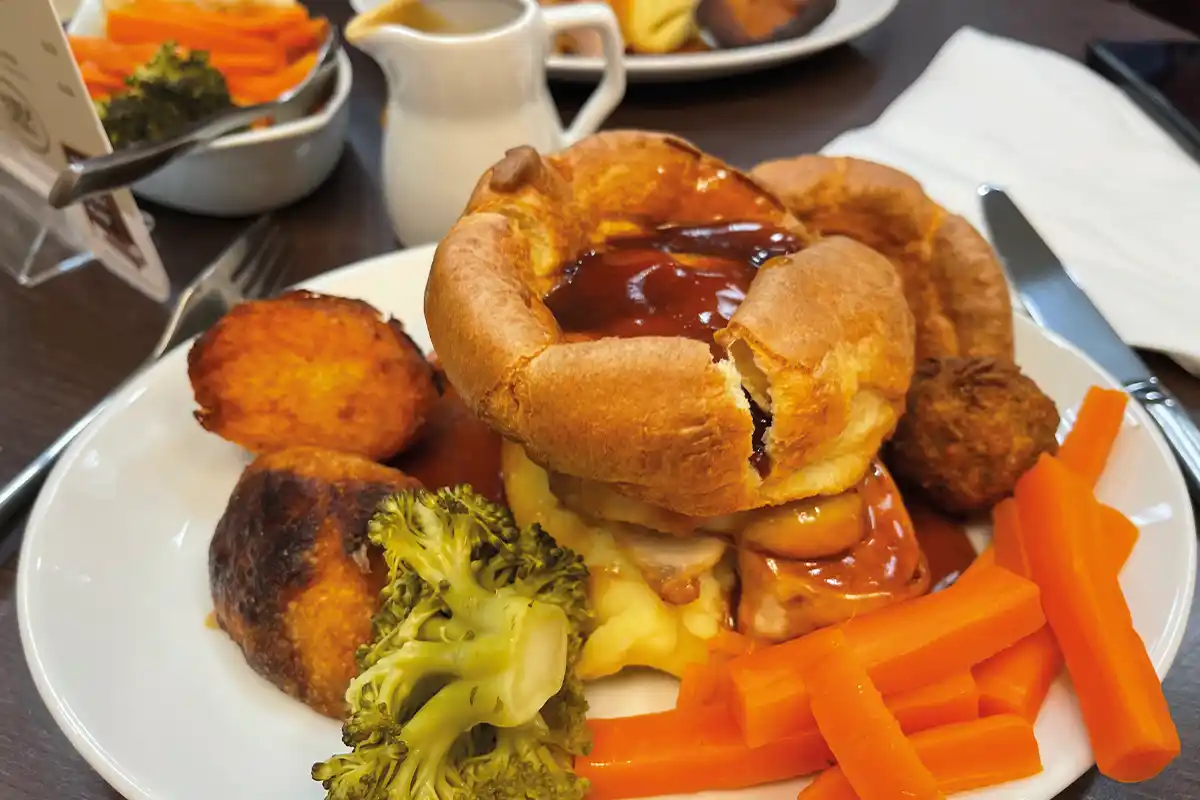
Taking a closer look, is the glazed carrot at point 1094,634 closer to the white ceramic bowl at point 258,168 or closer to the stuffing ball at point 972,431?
the stuffing ball at point 972,431

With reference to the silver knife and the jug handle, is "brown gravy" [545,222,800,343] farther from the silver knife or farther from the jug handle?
the silver knife

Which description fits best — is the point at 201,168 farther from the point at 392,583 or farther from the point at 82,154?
the point at 392,583

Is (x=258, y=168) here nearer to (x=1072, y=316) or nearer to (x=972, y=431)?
(x=972, y=431)

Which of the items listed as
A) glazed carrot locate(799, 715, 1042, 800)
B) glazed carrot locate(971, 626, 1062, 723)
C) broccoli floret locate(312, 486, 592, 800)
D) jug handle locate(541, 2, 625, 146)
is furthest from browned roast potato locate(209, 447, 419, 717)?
jug handle locate(541, 2, 625, 146)

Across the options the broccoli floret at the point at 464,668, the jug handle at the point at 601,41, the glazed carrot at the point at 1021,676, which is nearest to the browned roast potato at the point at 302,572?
the broccoli floret at the point at 464,668

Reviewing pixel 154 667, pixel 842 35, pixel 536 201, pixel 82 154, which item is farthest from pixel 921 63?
pixel 154 667

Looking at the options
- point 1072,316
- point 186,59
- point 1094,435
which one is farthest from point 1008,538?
point 186,59
